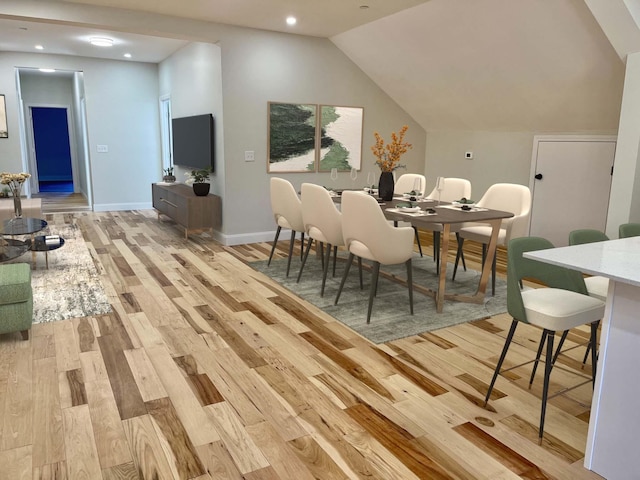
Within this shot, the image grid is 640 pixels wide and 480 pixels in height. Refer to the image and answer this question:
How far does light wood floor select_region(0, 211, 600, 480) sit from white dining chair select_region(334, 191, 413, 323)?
571 mm

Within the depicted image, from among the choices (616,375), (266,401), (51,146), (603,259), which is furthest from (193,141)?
(51,146)

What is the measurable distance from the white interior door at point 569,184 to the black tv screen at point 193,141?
394 centimetres

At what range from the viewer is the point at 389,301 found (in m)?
4.05

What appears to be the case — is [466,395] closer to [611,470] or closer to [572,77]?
[611,470]

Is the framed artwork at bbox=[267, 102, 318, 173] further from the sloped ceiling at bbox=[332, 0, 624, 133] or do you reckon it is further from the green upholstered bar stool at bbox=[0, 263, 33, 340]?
the green upholstered bar stool at bbox=[0, 263, 33, 340]

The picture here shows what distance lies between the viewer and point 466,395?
8.63ft

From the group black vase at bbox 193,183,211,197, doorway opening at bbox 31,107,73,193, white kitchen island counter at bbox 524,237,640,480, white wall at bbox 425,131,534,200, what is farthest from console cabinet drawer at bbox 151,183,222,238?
doorway opening at bbox 31,107,73,193

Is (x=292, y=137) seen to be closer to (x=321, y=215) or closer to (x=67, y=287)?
(x=321, y=215)

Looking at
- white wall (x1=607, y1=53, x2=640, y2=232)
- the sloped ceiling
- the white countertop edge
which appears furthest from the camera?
the sloped ceiling

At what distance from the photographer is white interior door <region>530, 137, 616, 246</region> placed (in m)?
5.14

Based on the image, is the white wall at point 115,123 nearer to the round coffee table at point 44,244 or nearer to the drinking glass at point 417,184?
the round coffee table at point 44,244

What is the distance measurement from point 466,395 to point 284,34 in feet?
15.9

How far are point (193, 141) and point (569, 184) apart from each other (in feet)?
15.5

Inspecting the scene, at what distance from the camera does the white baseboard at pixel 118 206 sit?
8516 mm
